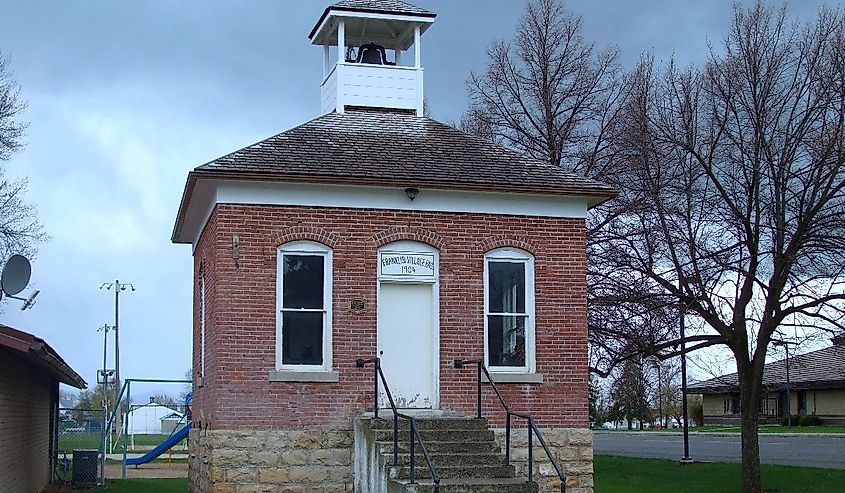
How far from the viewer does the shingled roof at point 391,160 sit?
17.9m

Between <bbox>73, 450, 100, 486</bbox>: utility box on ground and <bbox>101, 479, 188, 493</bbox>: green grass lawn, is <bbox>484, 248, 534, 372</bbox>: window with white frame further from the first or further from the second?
<bbox>73, 450, 100, 486</bbox>: utility box on ground

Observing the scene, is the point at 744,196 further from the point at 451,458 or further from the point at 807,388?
the point at 807,388

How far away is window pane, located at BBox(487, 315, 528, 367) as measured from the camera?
18719mm

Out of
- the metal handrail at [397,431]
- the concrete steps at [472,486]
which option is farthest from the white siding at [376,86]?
the concrete steps at [472,486]

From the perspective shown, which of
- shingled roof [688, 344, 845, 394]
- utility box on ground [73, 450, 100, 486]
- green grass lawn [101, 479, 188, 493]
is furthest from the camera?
shingled roof [688, 344, 845, 394]

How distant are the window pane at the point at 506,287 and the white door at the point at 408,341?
1100mm

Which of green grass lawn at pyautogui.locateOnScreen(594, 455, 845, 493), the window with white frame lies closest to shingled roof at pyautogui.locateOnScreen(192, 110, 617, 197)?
the window with white frame

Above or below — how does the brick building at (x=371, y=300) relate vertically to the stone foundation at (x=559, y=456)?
above

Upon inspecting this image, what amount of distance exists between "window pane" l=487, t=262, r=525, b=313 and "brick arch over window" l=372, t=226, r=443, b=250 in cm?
105

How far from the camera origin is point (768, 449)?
40.3 metres

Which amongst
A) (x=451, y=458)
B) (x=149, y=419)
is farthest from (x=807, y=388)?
(x=451, y=458)

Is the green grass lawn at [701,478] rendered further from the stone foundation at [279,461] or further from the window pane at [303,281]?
the window pane at [303,281]

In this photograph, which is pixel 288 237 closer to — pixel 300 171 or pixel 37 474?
pixel 300 171

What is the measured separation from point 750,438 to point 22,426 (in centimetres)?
1551
